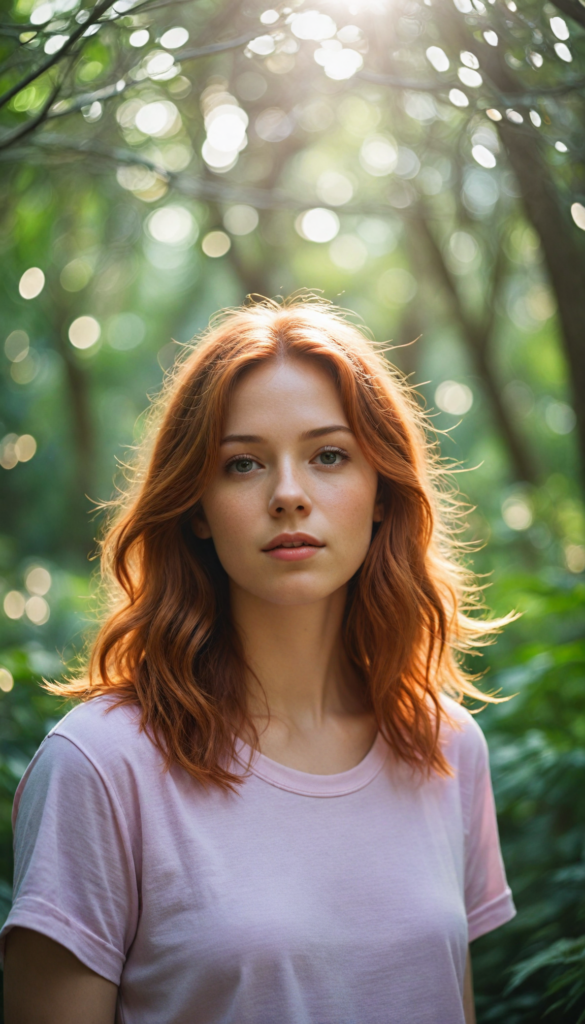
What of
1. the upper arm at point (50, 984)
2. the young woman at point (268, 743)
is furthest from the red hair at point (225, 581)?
the upper arm at point (50, 984)

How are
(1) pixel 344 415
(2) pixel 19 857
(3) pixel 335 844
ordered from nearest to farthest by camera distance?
(2) pixel 19 857
(3) pixel 335 844
(1) pixel 344 415

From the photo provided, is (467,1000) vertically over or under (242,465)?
under

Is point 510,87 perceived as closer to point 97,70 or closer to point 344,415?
point 344,415

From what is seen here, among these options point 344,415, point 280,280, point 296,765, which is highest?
point 280,280

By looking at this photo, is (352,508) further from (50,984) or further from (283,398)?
(50,984)

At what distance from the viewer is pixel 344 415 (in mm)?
1763

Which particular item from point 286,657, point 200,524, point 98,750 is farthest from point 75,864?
point 200,524

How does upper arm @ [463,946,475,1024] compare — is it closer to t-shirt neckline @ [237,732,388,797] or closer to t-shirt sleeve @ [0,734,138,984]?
t-shirt neckline @ [237,732,388,797]

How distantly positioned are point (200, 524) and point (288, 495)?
280 millimetres

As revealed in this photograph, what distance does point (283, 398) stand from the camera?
1.70 metres

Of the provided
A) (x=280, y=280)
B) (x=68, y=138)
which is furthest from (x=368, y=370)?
(x=280, y=280)

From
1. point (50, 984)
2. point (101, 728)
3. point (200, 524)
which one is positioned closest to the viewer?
point (50, 984)

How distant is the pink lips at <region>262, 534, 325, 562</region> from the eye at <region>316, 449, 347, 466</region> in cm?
17

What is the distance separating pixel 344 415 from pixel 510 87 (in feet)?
2.84
